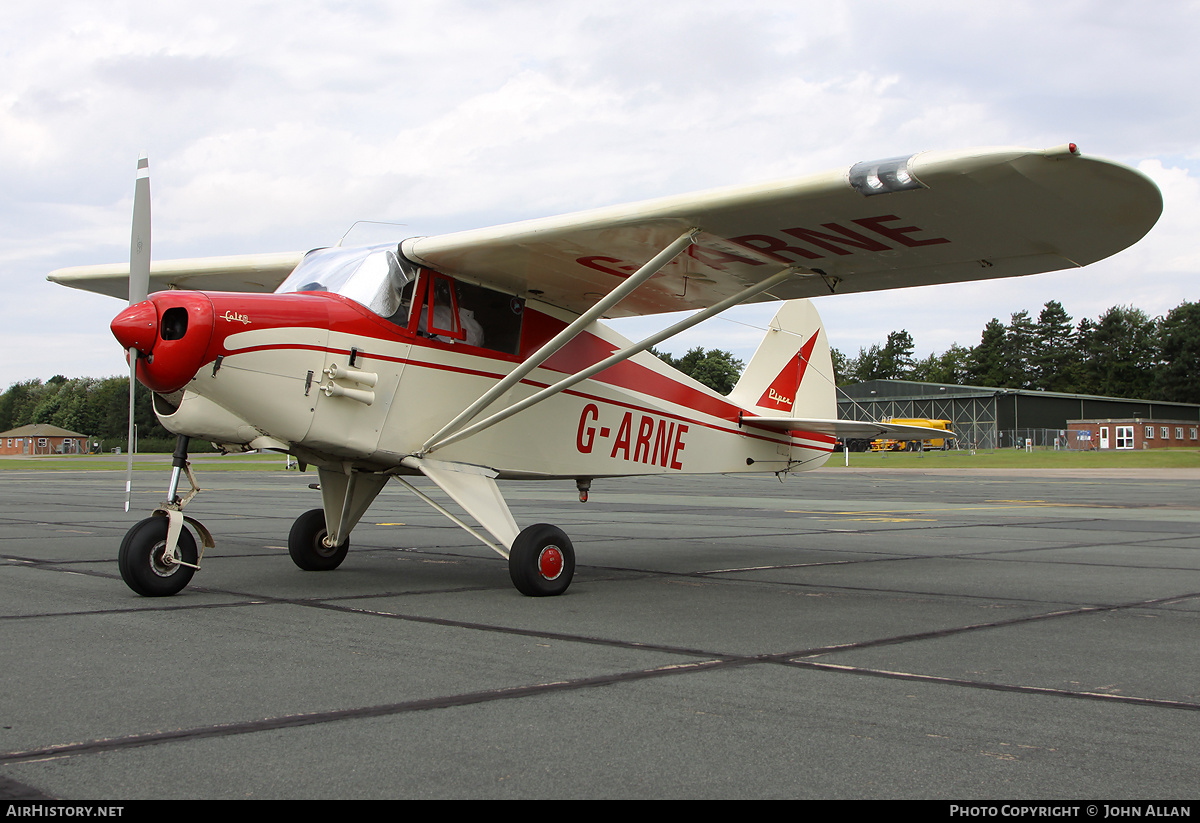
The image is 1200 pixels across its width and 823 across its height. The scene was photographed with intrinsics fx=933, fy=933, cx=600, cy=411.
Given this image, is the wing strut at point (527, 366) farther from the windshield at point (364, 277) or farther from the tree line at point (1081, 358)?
the tree line at point (1081, 358)

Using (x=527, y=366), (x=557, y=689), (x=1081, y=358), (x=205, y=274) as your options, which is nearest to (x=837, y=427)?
(x=527, y=366)

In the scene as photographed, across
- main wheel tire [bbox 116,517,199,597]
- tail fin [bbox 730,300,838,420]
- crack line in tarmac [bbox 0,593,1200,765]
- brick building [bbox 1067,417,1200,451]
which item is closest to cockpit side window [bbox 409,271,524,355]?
main wheel tire [bbox 116,517,199,597]

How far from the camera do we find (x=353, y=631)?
5.50 meters

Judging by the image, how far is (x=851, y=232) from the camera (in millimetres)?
6918

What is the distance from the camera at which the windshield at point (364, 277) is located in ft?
23.9

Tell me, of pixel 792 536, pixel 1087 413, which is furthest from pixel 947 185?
pixel 1087 413

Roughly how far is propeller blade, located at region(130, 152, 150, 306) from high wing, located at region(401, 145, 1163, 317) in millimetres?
1942

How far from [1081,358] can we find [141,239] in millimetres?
136552

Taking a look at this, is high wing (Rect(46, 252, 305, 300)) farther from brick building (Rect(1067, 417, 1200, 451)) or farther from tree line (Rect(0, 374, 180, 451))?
brick building (Rect(1067, 417, 1200, 451))

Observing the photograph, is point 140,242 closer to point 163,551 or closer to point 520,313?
point 163,551

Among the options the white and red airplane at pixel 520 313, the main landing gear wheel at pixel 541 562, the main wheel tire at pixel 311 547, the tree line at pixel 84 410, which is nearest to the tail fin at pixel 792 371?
the white and red airplane at pixel 520 313

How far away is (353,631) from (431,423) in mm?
2394

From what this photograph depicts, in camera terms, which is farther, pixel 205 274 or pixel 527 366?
pixel 205 274

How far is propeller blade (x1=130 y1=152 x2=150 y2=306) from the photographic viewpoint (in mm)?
6922
